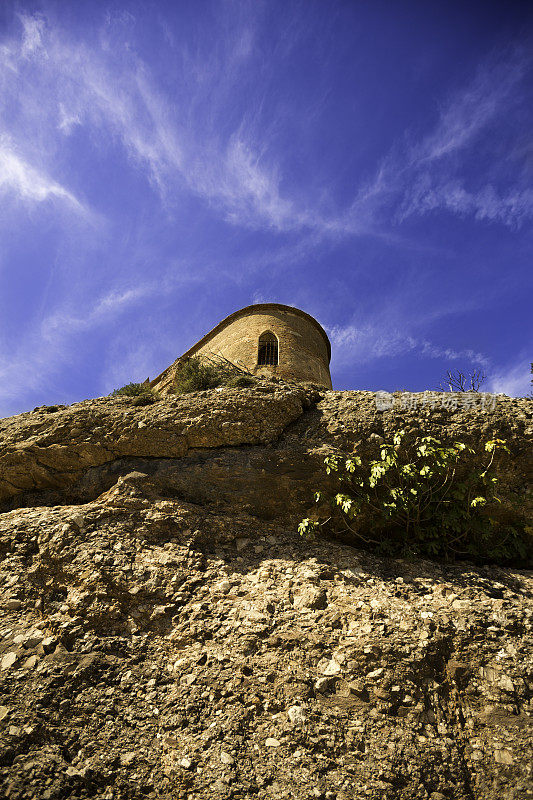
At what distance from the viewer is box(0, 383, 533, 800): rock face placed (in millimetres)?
3627

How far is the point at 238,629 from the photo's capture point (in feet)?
15.3

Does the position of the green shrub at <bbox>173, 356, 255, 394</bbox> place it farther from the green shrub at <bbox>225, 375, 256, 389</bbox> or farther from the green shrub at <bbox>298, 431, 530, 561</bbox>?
the green shrub at <bbox>298, 431, 530, 561</bbox>

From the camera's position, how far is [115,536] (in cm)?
569

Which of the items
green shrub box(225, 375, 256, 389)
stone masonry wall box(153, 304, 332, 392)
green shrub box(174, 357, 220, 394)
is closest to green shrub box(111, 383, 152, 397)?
green shrub box(174, 357, 220, 394)

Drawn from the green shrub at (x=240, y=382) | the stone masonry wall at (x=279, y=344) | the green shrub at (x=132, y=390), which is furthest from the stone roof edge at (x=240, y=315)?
the green shrub at (x=240, y=382)

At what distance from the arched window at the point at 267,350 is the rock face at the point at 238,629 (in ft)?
25.9

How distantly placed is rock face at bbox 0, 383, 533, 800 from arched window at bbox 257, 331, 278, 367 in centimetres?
789

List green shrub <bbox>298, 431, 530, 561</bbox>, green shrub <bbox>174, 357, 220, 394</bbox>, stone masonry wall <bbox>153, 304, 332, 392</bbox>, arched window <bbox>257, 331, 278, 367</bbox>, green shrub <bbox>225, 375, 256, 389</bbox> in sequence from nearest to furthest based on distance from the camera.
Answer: green shrub <bbox>298, 431, 530, 561</bbox> → green shrub <bbox>225, 375, 256, 389</bbox> → green shrub <bbox>174, 357, 220, 394</bbox> → stone masonry wall <bbox>153, 304, 332, 392</bbox> → arched window <bbox>257, 331, 278, 367</bbox>

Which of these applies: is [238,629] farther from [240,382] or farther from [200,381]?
[200,381]

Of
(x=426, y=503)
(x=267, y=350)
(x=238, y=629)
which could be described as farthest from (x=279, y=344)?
(x=238, y=629)

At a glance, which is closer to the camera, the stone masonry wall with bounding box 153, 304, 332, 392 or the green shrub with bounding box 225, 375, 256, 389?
the green shrub with bounding box 225, 375, 256, 389

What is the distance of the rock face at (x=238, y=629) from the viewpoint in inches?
143

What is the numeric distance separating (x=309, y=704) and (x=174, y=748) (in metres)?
1.32

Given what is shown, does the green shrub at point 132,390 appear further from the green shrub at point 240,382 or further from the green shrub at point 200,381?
Answer: the green shrub at point 240,382
